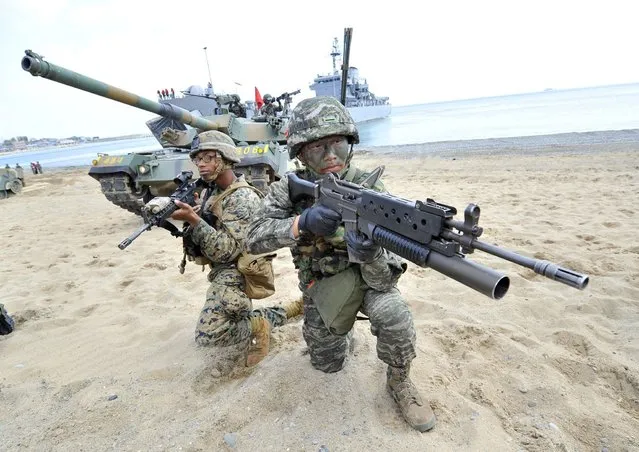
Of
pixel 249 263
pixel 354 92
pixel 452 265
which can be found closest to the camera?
pixel 452 265

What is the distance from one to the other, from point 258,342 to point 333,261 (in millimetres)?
1021

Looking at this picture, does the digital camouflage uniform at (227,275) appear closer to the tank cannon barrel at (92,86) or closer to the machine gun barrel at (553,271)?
the machine gun barrel at (553,271)

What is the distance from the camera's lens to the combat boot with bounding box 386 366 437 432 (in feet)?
7.60

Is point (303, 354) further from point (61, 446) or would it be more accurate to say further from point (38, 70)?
point (38, 70)

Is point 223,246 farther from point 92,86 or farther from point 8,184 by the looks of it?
point 8,184

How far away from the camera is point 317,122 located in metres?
2.62

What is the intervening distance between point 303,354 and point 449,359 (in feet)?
3.66

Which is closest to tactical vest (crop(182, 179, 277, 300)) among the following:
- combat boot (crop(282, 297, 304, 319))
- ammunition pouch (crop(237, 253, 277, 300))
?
ammunition pouch (crop(237, 253, 277, 300))

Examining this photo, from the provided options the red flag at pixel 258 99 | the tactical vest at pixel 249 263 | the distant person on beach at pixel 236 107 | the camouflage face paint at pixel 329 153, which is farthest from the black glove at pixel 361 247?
the red flag at pixel 258 99

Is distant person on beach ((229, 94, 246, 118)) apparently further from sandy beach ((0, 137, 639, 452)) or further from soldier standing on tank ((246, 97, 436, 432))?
soldier standing on tank ((246, 97, 436, 432))

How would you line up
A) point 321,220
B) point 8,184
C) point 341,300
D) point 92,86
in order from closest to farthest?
point 321,220 → point 341,300 → point 92,86 → point 8,184

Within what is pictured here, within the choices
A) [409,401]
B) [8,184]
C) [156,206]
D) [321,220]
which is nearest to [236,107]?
[156,206]

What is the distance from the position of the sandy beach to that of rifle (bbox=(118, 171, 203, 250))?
1.02 m

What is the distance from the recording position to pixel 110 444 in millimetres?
2428
